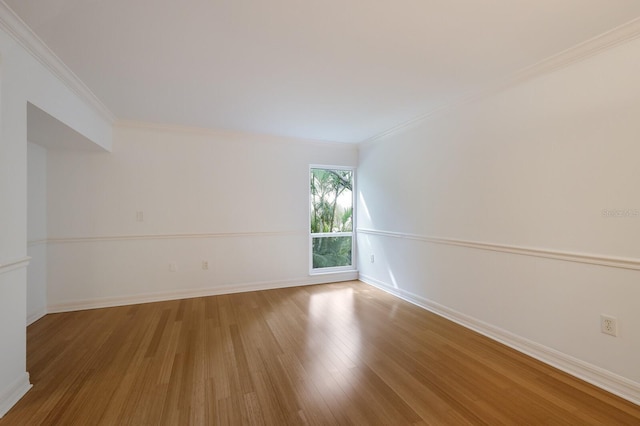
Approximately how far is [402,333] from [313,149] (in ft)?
9.97

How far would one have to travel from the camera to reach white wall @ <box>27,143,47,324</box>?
298cm

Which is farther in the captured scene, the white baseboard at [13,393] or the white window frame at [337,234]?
the white window frame at [337,234]

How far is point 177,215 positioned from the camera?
3.81 m

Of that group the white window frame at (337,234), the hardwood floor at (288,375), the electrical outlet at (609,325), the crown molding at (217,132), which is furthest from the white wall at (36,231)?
the electrical outlet at (609,325)

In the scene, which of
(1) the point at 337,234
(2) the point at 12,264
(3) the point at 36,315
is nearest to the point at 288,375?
(2) the point at 12,264

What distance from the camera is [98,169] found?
136 inches

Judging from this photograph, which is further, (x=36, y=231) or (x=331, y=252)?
(x=331, y=252)

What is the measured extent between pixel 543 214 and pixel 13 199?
3.86 m

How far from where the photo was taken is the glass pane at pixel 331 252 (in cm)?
469

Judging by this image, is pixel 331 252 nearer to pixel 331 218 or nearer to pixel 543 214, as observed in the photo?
pixel 331 218

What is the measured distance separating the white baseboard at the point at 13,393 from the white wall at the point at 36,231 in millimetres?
1517

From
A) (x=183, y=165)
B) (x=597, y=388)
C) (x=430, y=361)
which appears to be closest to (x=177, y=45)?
(x=183, y=165)

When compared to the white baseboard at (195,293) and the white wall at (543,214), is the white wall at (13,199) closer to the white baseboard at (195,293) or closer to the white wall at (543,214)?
the white baseboard at (195,293)

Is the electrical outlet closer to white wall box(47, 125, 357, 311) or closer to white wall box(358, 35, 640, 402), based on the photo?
white wall box(358, 35, 640, 402)
